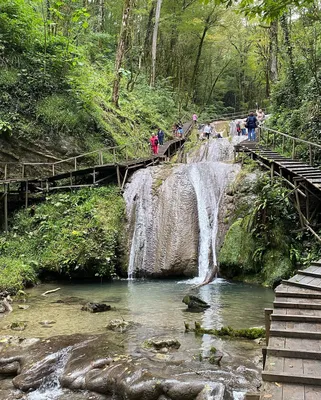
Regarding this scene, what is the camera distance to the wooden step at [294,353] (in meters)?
4.12

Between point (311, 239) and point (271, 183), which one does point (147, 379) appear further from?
point (271, 183)

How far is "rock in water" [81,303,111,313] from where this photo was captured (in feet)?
32.5

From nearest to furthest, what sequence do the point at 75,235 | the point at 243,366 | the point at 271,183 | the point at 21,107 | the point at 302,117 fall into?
the point at 243,366 < the point at 271,183 < the point at 75,235 < the point at 302,117 < the point at 21,107

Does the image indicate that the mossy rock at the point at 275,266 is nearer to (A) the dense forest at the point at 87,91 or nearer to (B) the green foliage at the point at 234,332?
(B) the green foliage at the point at 234,332

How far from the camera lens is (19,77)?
18328 millimetres

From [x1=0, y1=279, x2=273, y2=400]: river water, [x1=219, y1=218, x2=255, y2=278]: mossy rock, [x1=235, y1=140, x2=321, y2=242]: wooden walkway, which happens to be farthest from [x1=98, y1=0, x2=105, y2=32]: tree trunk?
[x1=0, y1=279, x2=273, y2=400]: river water

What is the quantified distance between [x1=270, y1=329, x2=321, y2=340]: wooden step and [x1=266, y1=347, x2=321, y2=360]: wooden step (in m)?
0.43

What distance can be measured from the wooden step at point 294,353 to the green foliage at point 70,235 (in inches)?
385

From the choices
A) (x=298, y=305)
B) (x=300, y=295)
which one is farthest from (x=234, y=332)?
(x=298, y=305)

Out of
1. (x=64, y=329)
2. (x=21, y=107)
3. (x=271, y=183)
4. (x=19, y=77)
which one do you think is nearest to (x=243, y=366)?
(x=64, y=329)

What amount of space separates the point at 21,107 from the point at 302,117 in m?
12.4

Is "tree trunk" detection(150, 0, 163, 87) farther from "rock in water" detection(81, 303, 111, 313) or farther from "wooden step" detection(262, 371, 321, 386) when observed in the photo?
"wooden step" detection(262, 371, 321, 386)

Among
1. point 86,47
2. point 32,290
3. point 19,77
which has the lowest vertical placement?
point 32,290

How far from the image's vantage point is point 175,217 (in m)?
15.4
